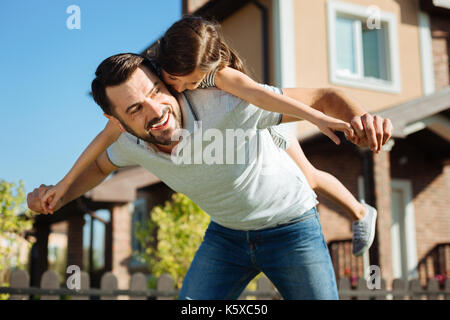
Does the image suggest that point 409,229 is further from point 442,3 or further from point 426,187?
point 442,3

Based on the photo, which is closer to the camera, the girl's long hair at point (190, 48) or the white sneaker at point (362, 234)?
the girl's long hair at point (190, 48)

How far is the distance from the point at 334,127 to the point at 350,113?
0.15 meters

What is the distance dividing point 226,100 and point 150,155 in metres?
0.49

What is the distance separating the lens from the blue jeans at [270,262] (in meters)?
2.59

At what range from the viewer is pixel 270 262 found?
267cm

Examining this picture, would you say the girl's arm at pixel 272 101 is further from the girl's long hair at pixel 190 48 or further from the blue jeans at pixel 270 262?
the blue jeans at pixel 270 262

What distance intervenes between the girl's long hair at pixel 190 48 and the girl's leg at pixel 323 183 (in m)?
0.78

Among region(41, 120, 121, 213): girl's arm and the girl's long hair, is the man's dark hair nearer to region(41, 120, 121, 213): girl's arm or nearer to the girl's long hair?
the girl's long hair

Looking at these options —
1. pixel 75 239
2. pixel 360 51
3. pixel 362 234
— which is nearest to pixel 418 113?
pixel 360 51

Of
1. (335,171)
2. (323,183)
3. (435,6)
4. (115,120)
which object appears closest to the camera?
(115,120)

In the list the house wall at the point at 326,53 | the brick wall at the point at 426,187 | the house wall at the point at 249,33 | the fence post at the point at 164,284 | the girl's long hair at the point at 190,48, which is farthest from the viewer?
the brick wall at the point at 426,187

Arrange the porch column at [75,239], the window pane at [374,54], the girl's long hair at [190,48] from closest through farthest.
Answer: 1. the girl's long hair at [190,48]
2. the window pane at [374,54]
3. the porch column at [75,239]

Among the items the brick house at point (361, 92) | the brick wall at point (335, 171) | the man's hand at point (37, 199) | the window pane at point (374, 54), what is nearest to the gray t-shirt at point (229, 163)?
the man's hand at point (37, 199)
